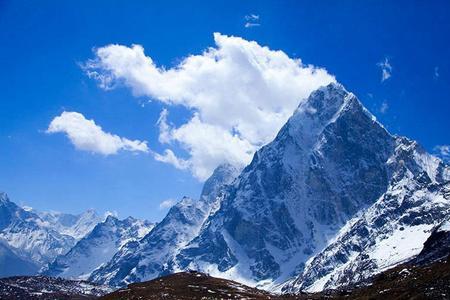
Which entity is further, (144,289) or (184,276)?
(184,276)

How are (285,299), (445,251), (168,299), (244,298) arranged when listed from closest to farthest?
1. (168,299)
2. (244,298)
3. (285,299)
4. (445,251)

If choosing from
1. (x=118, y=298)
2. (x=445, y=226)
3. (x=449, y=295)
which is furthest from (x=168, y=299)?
(x=445, y=226)

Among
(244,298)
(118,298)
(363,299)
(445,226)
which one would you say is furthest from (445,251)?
(118,298)

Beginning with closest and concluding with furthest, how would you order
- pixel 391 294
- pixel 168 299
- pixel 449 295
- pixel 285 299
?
pixel 449 295 < pixel 391 294 < pixel 168 299 < pixel 285 299

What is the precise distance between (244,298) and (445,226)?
92440mm

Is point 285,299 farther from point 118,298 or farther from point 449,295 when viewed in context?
point 449,295

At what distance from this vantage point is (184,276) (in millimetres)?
186500

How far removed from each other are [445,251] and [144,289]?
80.5m

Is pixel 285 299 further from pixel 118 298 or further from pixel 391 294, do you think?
pixel 391 294

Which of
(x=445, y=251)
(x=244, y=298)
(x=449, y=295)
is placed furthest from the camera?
(x=445, y=251)

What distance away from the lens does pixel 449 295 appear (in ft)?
234

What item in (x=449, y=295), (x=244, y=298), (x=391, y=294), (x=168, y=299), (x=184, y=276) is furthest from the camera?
(x=184, y=276)

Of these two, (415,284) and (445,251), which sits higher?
(445,251)

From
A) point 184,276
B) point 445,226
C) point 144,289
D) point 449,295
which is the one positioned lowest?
point 449,295
